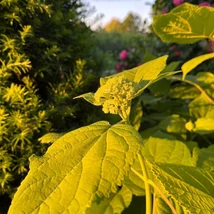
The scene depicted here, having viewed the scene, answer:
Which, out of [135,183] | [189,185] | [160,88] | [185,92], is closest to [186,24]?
[135,183]

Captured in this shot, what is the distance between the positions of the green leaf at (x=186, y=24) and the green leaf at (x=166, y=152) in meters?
0.32

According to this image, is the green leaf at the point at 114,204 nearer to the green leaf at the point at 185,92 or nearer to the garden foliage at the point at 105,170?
the garden foliage at the point at 105,170

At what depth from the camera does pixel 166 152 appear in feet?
4.35

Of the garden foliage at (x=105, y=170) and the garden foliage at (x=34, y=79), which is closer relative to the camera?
the garden foliage at (x=105, y=170)

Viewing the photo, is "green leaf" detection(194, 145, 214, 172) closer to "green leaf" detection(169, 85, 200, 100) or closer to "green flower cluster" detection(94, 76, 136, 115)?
"green flower cluster" detection(94, 76, 136, 115)

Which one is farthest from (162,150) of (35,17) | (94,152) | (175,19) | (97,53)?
(97,53)

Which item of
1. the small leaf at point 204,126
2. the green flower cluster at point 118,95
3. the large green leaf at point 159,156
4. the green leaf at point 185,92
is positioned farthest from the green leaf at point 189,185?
the green leaf at point 185,92

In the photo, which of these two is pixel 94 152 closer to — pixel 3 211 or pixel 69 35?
pixel 3 211

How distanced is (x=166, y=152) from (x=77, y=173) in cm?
57

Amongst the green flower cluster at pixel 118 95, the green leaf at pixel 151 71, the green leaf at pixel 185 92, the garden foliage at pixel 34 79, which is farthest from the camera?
the green leaf at pixel 185 92

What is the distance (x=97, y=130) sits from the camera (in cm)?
90

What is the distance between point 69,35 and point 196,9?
2.31ft

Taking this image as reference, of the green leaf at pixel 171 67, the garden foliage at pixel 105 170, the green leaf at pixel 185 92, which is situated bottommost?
the green leaf at pixel 185 92

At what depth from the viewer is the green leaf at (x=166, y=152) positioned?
4.20 feet
